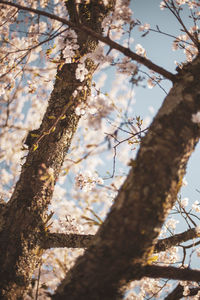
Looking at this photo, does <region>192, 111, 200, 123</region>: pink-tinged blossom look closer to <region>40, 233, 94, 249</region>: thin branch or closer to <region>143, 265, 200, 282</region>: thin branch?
<region>143, 265, 200, 282</region>: thin branch

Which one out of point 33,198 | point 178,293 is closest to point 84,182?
point 33,198

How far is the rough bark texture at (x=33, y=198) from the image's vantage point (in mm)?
1225

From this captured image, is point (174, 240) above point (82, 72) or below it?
below

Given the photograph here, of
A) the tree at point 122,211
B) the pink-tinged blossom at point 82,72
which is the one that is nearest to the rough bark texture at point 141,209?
the tree at point 122,211

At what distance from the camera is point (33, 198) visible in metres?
1.39

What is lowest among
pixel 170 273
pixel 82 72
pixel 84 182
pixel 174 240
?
pixel 170 273

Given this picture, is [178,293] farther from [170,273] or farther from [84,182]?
[84,182]

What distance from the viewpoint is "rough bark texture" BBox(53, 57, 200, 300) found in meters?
0.83

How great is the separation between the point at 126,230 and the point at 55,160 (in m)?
0.91

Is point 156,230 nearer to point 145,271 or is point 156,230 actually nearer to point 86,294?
point 145,271

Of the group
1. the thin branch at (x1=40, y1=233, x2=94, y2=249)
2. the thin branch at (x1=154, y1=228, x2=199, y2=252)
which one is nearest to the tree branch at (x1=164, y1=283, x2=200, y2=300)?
the thin branch at (x1=154, y1=228, x2=199, y2=252)

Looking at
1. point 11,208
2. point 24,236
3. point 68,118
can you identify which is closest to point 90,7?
point 68,118

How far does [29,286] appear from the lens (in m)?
1.29

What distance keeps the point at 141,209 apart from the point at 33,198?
88cm
